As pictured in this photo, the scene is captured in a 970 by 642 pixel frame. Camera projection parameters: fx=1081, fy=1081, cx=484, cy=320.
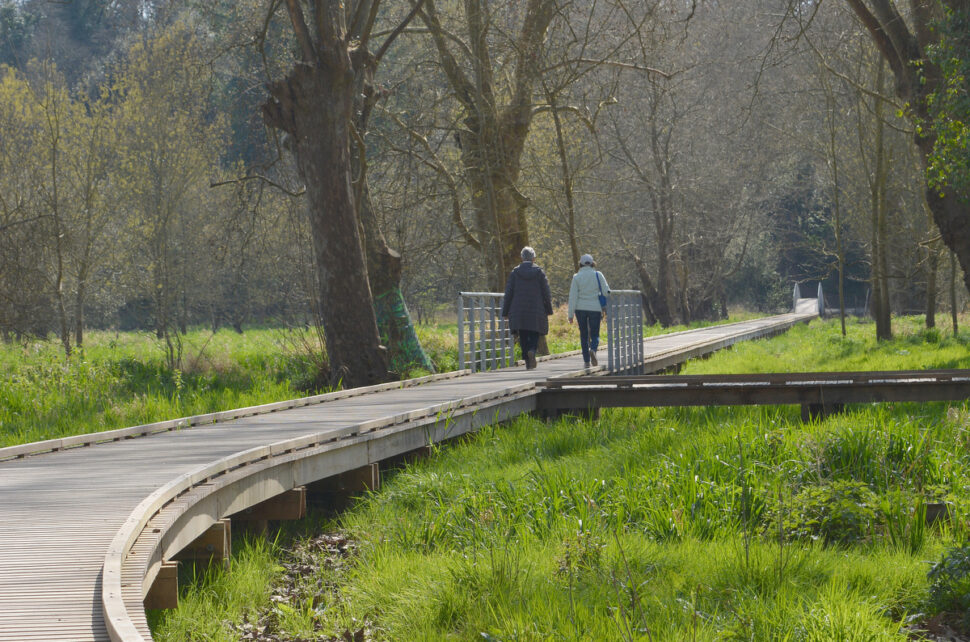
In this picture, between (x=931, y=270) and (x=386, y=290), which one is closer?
(x=386, y=290)

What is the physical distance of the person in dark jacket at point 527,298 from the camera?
50.3 ft

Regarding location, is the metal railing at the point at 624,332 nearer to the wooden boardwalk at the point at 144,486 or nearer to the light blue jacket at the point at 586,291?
the light blue jacket at the point at 586,291

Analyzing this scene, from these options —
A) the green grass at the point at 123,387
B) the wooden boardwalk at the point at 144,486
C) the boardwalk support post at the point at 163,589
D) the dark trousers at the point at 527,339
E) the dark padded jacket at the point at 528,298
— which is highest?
the dark padded jacket at the point at 528,298

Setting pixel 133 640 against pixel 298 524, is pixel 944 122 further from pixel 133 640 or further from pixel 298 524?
pixel 133 640

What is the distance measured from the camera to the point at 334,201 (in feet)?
49.6

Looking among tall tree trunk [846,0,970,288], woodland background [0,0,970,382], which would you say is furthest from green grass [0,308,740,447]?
tall tree trunk [846,0,970,288]

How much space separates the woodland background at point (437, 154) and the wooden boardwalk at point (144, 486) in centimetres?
512

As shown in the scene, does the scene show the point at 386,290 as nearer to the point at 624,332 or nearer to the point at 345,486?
the point at 624,332

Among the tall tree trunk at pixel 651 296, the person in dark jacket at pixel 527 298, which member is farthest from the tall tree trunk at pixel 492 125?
the tall tree trunk at pixel 651 296

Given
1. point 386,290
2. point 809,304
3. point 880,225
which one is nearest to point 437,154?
point 386,290

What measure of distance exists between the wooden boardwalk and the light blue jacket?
3266 mm

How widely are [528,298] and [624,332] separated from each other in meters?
2.19

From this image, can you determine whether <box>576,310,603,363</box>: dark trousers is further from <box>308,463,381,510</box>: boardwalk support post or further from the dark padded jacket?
<box>308,463,381,510</box>: boardwalk support post

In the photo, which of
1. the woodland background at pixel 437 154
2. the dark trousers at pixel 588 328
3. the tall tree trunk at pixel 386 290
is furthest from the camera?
the tall tree trunk at pixel 386 290
